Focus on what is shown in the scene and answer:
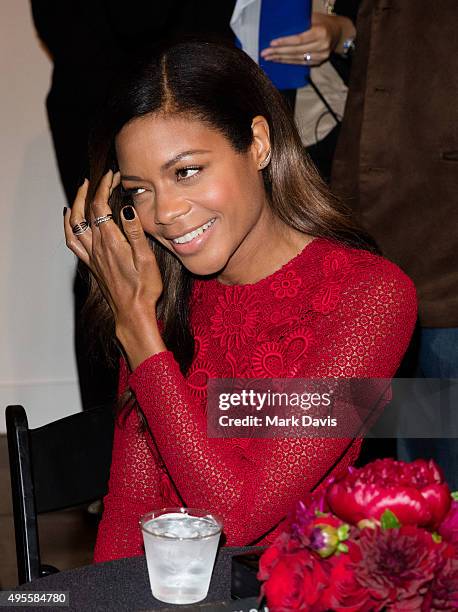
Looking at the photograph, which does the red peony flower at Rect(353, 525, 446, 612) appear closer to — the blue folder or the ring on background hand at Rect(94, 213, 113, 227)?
the ring on background hand at Rect(94, 213, 113, 227)

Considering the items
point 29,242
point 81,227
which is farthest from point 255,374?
point 29,242

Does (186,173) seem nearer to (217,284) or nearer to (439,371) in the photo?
(217,284)

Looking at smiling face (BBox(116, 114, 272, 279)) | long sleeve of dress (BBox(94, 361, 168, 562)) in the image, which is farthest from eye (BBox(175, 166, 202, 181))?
long sleeve of dress (BBox(94, 361, 168, 562))

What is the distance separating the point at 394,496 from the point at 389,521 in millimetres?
22

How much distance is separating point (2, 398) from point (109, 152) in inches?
98.9

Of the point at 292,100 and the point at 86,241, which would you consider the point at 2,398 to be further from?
the point at 86,241

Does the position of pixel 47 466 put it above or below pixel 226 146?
below

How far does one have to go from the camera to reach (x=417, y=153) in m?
2.17

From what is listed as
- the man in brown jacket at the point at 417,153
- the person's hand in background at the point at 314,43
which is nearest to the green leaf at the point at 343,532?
the man in brown jacket at the point at 417,153

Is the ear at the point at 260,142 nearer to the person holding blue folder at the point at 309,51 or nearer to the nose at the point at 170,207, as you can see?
the nose at the point at 170,207

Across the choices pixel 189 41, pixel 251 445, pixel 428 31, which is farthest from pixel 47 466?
pixel 428 31

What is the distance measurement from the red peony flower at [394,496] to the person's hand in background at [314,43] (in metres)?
1.70

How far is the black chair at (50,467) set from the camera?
4.79ft

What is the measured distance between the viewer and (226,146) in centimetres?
162
